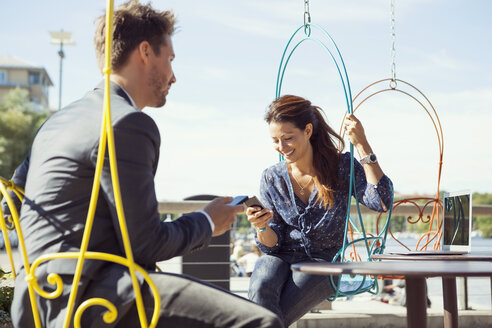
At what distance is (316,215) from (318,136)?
437 millimetres

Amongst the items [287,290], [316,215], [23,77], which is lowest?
[287,290]

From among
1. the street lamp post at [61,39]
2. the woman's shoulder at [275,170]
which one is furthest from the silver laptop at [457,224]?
the street lamp post at [61,39]

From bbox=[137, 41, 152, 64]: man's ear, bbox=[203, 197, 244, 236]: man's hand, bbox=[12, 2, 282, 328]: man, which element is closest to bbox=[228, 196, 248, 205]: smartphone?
bbox=[203, 197, 244, 236]: man's hand

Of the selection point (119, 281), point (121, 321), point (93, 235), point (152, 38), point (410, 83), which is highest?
point (410, 83)

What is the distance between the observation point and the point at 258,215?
9.02 ft

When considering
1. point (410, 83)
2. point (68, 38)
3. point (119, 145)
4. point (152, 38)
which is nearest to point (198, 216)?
point (119, 145)

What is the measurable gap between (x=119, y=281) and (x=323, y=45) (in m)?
1.92

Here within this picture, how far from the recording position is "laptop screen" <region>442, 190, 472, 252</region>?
9.13 ft

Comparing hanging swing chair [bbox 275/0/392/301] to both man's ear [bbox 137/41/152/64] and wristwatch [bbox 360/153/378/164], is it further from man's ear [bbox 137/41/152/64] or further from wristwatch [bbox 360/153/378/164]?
man's ear [bbox 137/41/152/64]

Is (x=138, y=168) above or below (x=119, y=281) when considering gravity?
above

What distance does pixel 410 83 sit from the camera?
13.1 ft

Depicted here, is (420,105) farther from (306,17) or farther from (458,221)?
(458,221)

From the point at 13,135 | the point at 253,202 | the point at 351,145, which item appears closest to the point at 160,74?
the point at 253,202

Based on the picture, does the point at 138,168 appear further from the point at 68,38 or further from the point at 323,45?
the point at 68,38
